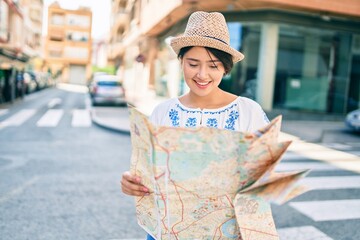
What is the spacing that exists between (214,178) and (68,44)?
64.5 meters

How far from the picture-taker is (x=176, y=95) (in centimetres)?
1875

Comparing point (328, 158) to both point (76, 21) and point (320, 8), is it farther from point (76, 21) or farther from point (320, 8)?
point (76, 21)

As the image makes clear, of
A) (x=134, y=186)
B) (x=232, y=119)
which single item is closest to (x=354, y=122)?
(x=232, y=119)

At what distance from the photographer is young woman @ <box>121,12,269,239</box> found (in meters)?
1.66

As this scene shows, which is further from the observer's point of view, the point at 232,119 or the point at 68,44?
the point at 68,44

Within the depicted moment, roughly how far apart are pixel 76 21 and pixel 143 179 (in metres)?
66.2

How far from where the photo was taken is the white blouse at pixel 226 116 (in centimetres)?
170

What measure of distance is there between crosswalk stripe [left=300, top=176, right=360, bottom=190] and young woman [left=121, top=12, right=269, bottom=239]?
413 cm

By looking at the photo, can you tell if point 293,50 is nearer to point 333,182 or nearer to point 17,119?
point 333,182

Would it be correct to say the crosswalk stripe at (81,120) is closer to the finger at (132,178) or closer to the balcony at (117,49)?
the finger at (132,178)

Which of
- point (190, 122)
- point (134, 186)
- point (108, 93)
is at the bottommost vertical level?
point (108, 93)

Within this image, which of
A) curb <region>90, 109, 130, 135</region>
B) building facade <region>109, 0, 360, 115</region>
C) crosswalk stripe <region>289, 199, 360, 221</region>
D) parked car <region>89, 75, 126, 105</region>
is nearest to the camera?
crosswalk stripe <region>289, 199, 360, 221</region>

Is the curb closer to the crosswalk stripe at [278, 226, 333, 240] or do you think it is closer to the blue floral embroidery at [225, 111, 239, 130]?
the crosswalk stripe at [278, 226, 333, 240]

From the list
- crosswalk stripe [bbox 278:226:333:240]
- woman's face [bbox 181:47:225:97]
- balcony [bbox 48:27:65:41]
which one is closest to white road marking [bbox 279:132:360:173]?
crosswalk stripe [bbox 278:226:333:240]
